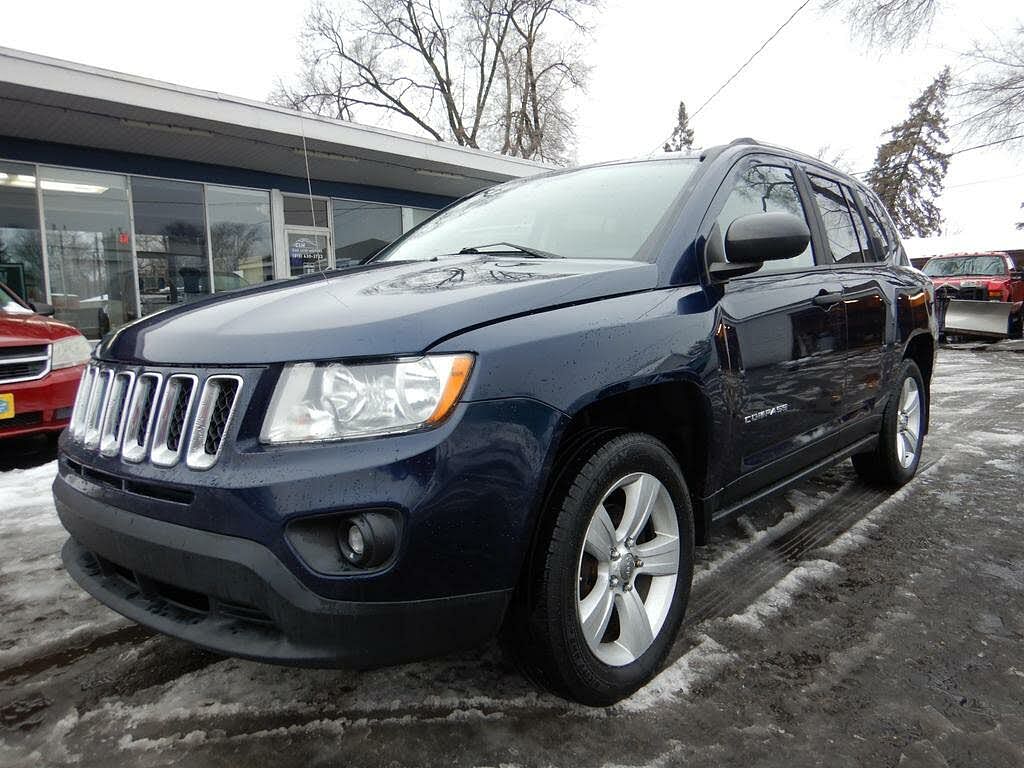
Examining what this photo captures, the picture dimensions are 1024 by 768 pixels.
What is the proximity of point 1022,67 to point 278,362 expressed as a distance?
23.0 meters

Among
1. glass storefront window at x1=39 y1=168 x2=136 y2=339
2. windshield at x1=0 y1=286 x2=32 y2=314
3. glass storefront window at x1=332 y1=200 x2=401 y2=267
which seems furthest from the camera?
glass storefront window at x1=332 y1=200 x2=401 y2=267

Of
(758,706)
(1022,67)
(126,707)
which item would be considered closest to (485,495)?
(758,706)

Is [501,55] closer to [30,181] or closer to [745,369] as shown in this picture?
[30,181]

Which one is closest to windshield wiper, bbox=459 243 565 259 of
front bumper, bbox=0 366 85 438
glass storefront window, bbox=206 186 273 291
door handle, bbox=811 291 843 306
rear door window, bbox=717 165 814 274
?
rear door window, bbox=717 165 814 274

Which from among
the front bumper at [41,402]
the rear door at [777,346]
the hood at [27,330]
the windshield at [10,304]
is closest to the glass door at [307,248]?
the windshield at [10,304]

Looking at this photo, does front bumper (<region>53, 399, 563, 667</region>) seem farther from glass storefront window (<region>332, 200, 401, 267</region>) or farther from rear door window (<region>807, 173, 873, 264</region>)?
glass storefront window (<region>332, 200, 401, 267</region>)

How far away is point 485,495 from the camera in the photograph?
60.7 inches

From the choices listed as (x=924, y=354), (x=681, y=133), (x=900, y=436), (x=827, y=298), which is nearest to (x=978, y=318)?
(x=924, y=354)

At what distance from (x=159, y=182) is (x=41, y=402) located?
7228mm

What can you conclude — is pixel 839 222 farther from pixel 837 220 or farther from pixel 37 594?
pixel 37 594

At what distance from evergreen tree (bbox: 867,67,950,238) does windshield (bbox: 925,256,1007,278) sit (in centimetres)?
3393

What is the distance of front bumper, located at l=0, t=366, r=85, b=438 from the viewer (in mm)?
4598

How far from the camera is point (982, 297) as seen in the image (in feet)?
46.1

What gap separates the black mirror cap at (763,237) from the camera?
7.18ft
